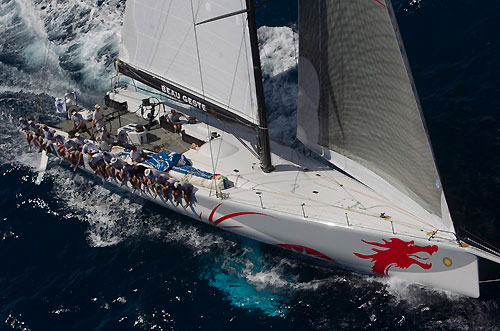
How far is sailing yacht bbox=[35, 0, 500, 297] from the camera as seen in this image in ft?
47.0

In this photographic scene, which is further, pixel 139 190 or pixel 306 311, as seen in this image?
pixel 139 190

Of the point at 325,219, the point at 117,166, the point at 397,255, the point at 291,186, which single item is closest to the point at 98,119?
the point at 117,166

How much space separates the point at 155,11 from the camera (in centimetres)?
1905

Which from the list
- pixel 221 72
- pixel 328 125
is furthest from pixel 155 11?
pixel 328 125

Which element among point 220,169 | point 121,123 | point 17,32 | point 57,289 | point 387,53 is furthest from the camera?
point 17,32

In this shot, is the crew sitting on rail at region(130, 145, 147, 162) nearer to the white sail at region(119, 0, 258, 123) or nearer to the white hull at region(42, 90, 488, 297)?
the white hull at region(42, 90, 488, 297)

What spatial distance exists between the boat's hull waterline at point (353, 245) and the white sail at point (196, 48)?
294cm

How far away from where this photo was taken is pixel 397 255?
15539 mm

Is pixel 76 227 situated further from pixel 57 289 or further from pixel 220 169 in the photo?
pixel 220 169

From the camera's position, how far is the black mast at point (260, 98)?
1611 cm

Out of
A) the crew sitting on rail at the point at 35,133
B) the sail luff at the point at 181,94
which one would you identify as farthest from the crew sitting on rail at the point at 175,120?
the crew sitting on rail at the point at 35,133

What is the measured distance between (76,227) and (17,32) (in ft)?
46.8

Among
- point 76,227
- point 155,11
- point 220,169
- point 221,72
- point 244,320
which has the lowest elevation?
point 244,320

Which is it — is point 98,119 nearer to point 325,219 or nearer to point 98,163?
point 98,163
